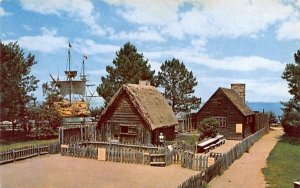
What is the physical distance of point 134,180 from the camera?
18.7 meters

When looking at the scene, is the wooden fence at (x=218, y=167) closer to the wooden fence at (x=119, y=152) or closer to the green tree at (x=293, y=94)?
the wooden fence at (x=119, y=152)

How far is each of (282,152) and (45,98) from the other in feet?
127

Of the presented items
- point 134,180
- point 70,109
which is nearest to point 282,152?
point 134,180

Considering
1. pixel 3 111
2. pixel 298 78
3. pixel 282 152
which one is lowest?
pixel 282 152

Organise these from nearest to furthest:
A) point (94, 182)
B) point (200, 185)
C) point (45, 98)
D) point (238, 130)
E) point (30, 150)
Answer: point (200, 185), point (94, 182), point (30, 150), point (238, 130), point (45, 98)

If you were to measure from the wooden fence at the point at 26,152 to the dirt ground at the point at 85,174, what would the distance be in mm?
560

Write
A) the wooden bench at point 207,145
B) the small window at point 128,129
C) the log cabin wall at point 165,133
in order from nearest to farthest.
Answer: the wooden bench at point 207,145 → the log cabin wall at point 165,133 → the small window at point 128,129

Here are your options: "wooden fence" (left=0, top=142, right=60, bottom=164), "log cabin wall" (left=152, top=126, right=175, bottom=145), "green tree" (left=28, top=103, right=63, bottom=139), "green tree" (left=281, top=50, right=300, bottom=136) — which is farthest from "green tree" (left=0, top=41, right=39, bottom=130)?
"green tree" (left=281, top=50, right=300, bottom=136)

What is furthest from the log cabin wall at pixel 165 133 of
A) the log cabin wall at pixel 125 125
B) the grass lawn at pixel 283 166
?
the grass lawn at pixel 283 166

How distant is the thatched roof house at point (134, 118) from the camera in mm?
28391

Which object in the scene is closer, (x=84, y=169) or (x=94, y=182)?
(x=94, y=182)

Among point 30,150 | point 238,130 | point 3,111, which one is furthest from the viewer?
point 238,130

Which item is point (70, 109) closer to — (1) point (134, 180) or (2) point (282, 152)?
(2) point (282, 152)

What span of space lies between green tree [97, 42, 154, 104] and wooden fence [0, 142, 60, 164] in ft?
63.5
